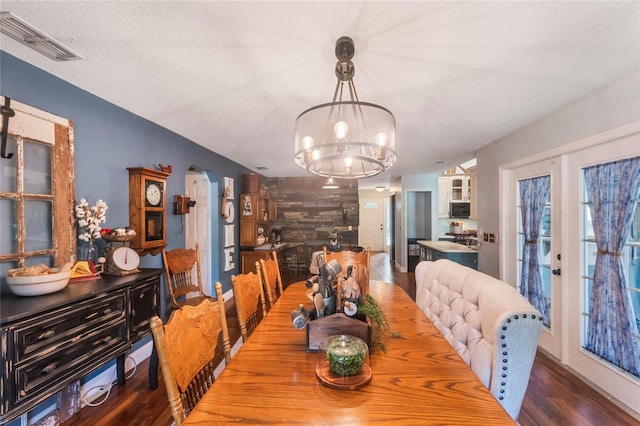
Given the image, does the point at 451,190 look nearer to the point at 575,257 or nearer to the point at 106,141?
the point at 575,257

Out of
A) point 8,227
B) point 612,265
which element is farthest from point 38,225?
point 612,265

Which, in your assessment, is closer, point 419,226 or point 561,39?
point 561,39

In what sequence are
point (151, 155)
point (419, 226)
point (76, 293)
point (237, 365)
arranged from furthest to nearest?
point (419, 226), point (151, 155), point (76, 293), point (237, 365)

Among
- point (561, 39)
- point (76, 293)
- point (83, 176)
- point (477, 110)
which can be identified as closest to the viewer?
point (561, 39)

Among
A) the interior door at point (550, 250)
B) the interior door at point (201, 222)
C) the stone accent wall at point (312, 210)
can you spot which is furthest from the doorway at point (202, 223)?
the interior door at point (550, 250)

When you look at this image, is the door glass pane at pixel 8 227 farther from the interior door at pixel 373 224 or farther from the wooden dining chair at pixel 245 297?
the interior door at pixel 373 224

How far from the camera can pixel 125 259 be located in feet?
7.10

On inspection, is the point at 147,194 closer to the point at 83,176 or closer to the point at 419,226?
the point at 83,176

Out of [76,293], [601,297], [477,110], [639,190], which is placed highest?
[477,110]

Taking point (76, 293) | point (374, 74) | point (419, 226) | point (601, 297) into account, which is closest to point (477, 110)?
point (374, 74)

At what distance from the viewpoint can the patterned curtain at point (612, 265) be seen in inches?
75.7

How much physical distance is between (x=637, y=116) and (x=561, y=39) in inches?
37.1

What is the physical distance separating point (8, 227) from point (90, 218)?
0.43 metres

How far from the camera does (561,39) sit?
4.96ft
